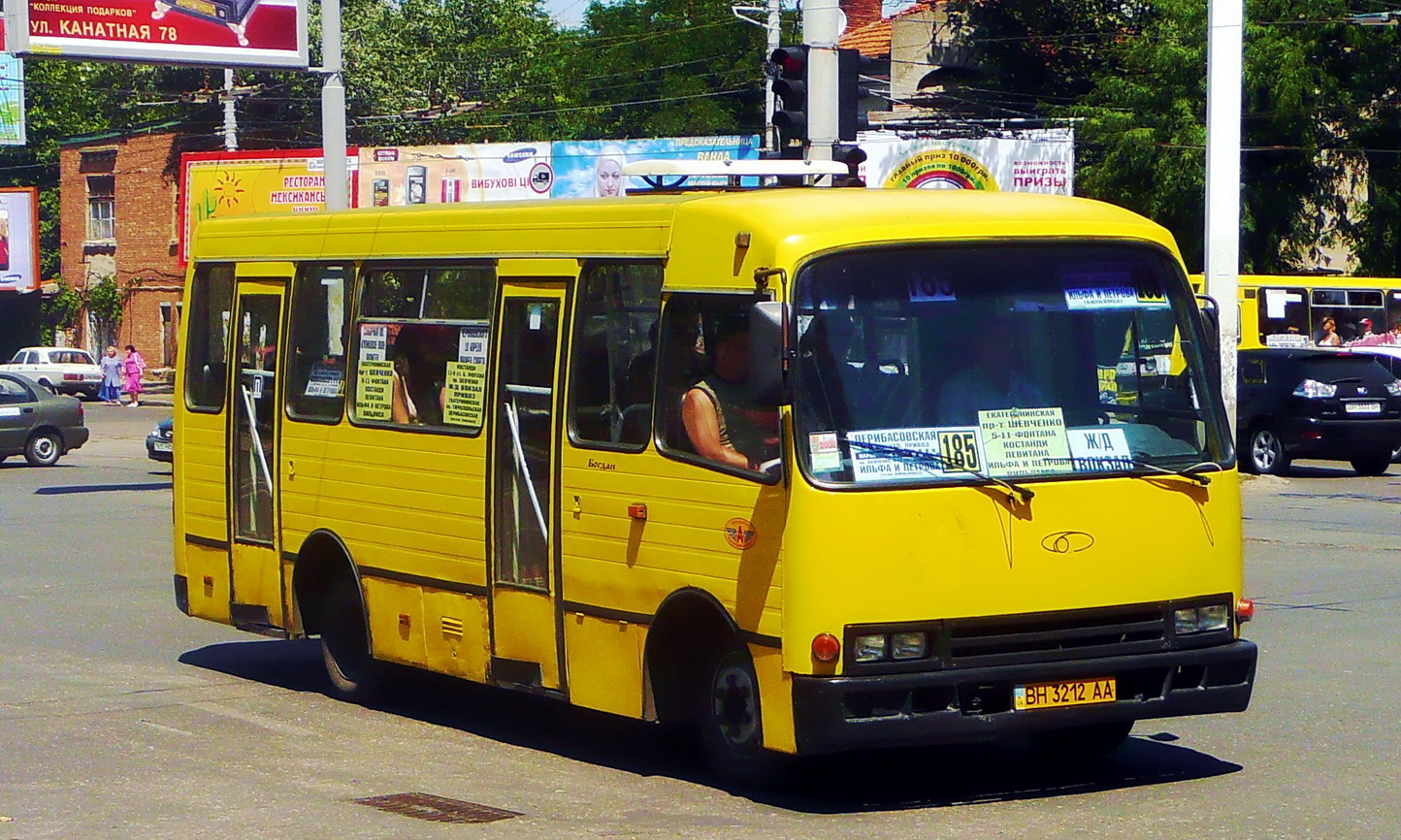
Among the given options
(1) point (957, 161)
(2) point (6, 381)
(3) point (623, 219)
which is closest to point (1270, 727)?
(3) point (623, 219)

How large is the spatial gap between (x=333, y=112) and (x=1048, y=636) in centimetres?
1611

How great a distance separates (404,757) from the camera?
8828mm

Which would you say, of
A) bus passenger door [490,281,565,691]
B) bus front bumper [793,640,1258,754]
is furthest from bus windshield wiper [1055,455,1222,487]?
bus passenger door [490,281,565,691]

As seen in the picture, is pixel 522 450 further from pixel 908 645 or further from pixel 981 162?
pixel 981 162

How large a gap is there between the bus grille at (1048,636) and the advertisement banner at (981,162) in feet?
112

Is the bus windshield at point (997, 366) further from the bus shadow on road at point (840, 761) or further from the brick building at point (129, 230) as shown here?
the brick building at point (129, 230)

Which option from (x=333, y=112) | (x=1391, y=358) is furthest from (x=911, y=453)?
(x=1391, y=358)

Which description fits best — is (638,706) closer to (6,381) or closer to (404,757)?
(404,757)

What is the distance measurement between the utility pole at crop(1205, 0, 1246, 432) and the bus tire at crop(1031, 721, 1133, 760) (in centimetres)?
1624

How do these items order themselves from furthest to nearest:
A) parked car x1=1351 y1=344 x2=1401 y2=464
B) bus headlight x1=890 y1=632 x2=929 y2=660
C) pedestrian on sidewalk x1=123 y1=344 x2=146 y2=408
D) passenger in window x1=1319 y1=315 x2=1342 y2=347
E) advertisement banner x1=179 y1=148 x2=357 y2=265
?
pedestrian on sidewalk x1=123 y1=344 x2=146 y2=408 → advertisement banner x1=179 y1=148 x2=357 y2=265 → passenger in window x1=1319 y1=315 x2=1342 y2=347 → parked car x1=1351 y1=344 x2=1401 y2=464 → bus headlight x1=890 y1=632 x2=929 y2=660

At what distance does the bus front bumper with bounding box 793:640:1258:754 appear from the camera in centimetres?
717

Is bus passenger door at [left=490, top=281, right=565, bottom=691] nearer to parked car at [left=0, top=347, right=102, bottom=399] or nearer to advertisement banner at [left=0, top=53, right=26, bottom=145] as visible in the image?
parked car at [left=0, top=347, right=102, bottom=399]

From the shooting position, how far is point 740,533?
752cm

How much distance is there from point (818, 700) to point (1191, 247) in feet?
121
